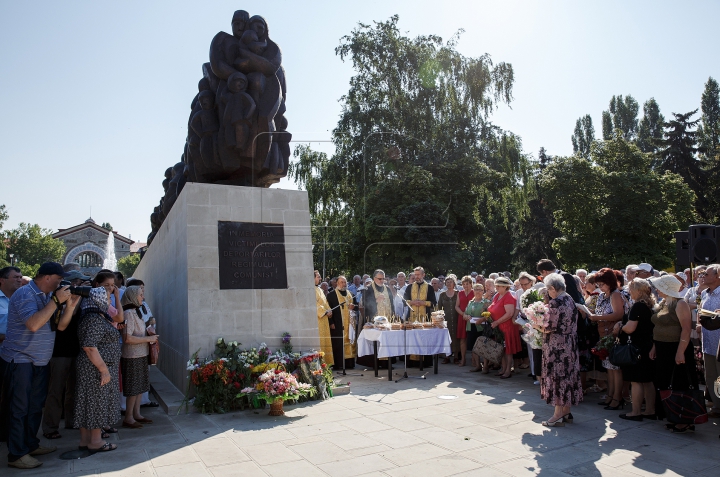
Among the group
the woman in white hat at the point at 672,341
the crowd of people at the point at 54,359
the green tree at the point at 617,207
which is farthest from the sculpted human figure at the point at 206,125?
the green tree at the point at 617,207

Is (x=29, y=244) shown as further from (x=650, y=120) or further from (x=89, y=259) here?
(x=650, y=120)

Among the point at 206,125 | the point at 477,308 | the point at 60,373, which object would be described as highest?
the point at 206,125

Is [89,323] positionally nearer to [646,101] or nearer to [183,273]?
[183,273]

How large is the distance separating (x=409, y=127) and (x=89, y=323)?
20957 mm

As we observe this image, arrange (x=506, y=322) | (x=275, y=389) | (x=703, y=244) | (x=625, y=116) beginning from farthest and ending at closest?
(x=625, y=116) → (x=506, y=322) → (x=703, y=244) → (x=275, y=389)

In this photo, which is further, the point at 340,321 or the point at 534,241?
the point at 534,241

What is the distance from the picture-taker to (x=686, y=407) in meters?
5.48

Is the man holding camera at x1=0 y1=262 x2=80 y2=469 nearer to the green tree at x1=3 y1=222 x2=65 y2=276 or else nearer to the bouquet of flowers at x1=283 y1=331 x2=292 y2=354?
the bouquet of flowers at x1=283 y1=331 x2=292 y2=354

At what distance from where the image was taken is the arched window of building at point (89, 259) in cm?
6750

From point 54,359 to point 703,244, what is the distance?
28.5 feet

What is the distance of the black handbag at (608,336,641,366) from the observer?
19.4 ft

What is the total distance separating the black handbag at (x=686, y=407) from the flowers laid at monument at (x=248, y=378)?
416cm

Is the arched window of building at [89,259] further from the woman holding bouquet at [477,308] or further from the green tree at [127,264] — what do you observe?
the woman holding bouquet at [477,308]

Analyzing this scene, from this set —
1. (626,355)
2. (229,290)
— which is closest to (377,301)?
(229,290)
